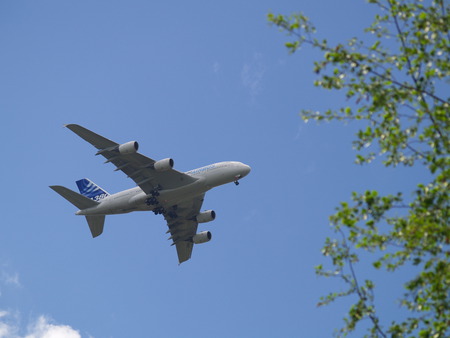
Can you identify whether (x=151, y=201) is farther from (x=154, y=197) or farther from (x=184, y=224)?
(x=184, y=224)

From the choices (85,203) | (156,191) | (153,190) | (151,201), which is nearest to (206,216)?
(151,201)

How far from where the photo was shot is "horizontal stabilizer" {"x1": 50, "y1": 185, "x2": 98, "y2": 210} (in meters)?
55.8

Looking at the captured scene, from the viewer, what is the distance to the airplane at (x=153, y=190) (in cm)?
5166

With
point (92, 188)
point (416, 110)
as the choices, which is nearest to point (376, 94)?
point (416, 110)

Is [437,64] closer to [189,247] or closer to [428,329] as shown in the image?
[428,329]

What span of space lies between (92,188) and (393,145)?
160 feet

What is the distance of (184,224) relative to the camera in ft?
201

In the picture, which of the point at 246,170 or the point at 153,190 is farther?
the point at 153,190

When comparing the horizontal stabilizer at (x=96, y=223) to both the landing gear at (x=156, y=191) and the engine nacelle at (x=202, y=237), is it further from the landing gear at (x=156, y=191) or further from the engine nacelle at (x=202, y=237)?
the engine nacelle at (x=202, y=237)

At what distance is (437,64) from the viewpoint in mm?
16016

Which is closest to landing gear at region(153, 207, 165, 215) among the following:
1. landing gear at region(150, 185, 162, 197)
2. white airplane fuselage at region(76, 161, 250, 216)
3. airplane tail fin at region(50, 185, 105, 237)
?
white airplane fuselage at region(76, 161, 250, 216)

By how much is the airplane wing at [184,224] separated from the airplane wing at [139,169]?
5.72 meters

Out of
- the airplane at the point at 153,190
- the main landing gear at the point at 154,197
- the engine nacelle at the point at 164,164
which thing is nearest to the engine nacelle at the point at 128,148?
the airplane at the point at 153,190

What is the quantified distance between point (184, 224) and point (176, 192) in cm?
842
